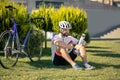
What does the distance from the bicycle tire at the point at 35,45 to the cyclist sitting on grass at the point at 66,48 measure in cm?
125

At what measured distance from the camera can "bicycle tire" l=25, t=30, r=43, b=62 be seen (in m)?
11.4

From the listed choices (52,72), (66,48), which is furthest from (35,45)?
(52,72)

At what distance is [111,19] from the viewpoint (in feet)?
153

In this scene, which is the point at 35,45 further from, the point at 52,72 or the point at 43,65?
the point at 52,72

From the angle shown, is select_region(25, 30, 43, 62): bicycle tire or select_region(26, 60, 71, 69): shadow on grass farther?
select_region(25, 30, 43, 62): bicycle tire

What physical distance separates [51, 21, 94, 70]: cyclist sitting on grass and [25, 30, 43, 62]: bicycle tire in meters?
1.25

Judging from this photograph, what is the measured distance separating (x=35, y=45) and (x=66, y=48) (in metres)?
2.20

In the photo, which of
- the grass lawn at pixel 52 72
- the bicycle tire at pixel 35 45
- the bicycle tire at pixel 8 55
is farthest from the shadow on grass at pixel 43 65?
the bicycle tire at pixel 8 55

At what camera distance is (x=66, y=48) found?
10.0 m

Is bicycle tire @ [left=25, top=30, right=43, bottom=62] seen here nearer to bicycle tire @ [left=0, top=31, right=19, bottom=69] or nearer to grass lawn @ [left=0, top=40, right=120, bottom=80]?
grass lawn @ [left=0, top=40, right=120, bottom=80]

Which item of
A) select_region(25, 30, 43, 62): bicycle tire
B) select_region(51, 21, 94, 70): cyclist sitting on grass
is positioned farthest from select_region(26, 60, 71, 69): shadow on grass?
select_region(25, 30, 43, 62): bicycle tire

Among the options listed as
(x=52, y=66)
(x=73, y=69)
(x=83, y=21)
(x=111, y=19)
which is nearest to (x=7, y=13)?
(x=52, y=66)

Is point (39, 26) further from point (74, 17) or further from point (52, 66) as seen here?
point (52, 66)

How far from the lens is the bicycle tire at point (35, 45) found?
1142 centimetres
